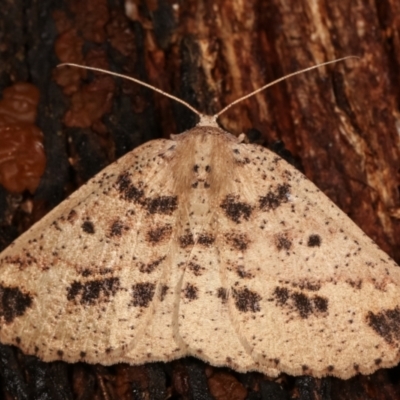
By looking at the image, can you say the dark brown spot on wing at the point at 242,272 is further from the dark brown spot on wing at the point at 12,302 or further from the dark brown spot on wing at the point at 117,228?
the dark brown spot on wing at the point at 12,302

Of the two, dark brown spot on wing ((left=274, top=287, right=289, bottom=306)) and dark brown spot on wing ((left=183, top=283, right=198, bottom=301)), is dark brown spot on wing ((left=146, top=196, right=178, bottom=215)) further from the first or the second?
dark brown spot on wing ((left=274, top=287, right=289, bottom=306))

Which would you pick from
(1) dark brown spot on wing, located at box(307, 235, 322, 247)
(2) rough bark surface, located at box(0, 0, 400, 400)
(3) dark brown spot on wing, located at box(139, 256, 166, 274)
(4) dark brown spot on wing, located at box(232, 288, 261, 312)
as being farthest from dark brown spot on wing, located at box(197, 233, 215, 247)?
(2) rough bark surface, located at box(0, 0, 400, 400)

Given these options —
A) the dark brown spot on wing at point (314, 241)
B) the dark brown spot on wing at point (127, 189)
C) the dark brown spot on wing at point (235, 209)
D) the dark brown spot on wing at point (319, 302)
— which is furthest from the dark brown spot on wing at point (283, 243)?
the dark brown spot on wing at point (127, 189)

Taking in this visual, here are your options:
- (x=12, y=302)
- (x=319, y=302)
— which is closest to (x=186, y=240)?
(x=319, y=302)

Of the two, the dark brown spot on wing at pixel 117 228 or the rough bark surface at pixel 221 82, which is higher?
the rough bark surface at pixel 221 82

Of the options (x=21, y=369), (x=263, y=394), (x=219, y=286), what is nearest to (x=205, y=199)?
(x=219, y=286)

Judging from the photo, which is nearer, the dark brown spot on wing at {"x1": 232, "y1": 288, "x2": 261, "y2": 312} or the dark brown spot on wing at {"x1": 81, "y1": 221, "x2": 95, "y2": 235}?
the dark brown spot on wing at {"x1": 232, "y1": 288, "x2": 261, "y2": 312}

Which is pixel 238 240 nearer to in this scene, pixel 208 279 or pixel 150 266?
pixel 208 279
